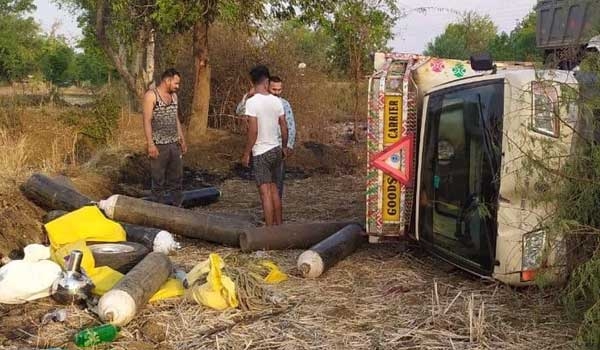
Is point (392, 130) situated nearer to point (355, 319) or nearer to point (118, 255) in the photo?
point (355, 319)

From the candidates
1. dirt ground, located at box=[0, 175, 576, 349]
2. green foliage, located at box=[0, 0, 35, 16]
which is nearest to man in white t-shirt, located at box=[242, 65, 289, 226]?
dirt ground, located at box=[0, 175, 576, 349]

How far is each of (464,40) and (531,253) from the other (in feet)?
86.5

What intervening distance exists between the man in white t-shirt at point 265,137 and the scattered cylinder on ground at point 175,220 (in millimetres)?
555

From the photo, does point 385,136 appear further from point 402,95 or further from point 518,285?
point 518,285

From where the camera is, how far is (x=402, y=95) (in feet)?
21.2

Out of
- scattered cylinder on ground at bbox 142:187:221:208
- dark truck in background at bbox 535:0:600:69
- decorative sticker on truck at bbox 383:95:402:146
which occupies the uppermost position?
dark truck in background at bbox 535:0:600:69

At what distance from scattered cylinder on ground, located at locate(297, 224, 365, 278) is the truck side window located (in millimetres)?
2229

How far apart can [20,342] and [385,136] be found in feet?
11.2

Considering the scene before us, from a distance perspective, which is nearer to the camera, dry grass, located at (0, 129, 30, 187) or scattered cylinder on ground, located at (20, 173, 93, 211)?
scattered cylinder on ground, located at (20, 173, 93, 211)

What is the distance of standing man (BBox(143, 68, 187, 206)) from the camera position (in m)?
8.32

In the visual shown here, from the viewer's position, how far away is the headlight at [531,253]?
5035 mm

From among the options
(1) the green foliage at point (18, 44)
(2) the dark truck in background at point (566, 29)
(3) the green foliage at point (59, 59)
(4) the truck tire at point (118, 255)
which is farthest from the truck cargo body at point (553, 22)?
(3) the green foliage at point (59, 59)

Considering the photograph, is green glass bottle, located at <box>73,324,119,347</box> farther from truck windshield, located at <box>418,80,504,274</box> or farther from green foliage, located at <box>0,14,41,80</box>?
green foliage, located at <box>0,14,41,80</box>

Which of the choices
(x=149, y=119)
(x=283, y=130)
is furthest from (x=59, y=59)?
(x=283, y=130)
